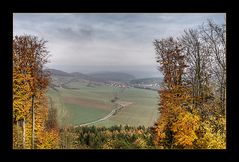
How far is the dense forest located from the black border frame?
52 centimetres

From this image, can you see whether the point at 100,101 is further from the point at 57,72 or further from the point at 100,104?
the point at 57,72

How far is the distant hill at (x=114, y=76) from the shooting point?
310cm

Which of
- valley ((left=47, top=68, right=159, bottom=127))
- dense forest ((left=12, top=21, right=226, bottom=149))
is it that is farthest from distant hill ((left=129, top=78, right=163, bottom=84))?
dense forest ((left=12, top=21, right=226, bottom=149))

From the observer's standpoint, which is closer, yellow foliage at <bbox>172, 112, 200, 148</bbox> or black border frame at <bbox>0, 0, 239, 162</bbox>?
black border frame at <bbox>0, 0, 239, 162</bbox>

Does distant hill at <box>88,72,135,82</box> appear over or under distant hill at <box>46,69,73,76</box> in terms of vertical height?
under

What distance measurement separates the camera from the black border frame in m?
2.35

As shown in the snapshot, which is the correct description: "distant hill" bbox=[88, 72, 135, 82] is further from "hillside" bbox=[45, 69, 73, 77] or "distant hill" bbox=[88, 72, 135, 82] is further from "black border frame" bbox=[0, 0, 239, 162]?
"black border frame" bbox=[0, 0, 239, 162]

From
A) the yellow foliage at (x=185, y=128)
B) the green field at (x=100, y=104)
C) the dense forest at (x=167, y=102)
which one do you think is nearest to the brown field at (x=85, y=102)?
the green field at (x=100, y=104)

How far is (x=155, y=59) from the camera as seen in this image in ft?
10.6

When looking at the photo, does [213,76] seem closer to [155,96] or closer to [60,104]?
[155,96]
